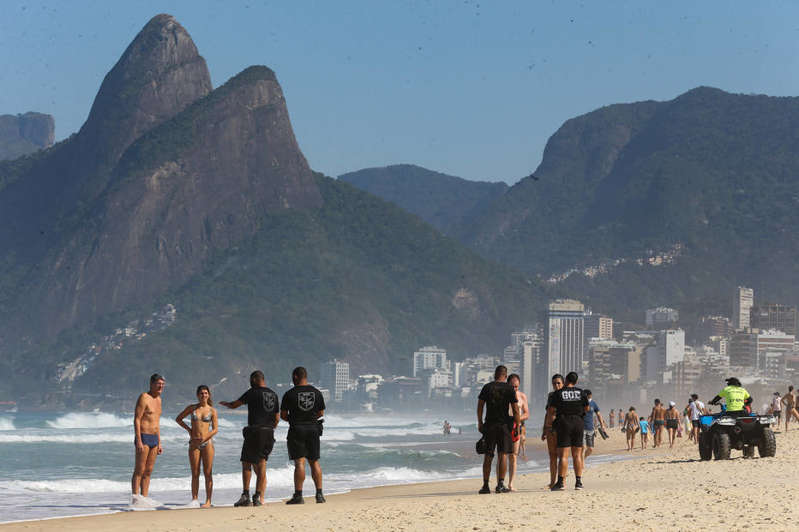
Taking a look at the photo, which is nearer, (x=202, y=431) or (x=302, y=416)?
(x=302, y=416)

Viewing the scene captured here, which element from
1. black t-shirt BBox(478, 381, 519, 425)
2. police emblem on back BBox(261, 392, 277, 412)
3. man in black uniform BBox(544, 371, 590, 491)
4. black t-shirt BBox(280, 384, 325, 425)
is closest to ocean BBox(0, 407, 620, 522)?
police emblem on back BBox(261, 392, 277, 412)

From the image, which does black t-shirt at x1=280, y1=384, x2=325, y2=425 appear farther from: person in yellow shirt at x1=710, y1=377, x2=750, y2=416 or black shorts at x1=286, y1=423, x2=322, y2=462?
person in yellow shirt at x1=710, y1=377, x2=750, y2=416

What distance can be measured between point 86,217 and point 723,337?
103 metres

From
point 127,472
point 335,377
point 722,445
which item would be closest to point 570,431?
point 722,445

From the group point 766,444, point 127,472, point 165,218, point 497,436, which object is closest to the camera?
point 497,436

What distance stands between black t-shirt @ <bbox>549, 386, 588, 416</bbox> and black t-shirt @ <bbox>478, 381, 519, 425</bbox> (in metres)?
0.72

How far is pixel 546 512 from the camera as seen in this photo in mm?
12383

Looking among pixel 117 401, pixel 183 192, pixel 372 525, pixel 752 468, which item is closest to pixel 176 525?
pixel 372 525

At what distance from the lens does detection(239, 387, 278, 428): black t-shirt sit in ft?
44.4

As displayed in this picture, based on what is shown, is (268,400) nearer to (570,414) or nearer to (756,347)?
(570,414)

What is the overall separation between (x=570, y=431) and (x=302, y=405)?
3378 mm

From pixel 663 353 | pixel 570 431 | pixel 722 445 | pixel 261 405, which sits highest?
pixel 663 353

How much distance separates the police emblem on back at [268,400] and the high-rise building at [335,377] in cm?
15250

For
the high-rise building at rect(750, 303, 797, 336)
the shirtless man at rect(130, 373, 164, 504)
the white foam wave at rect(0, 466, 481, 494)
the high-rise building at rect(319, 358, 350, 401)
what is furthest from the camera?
the high-rise building at rect(750, 303, 797, 336)
